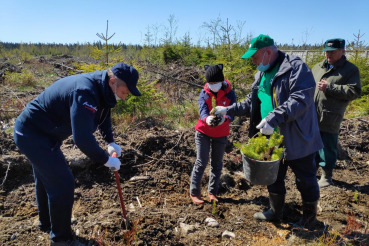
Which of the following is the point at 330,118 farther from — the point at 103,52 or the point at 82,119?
the point at 103,52

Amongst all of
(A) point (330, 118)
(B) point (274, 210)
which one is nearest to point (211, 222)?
(B) point (274, 210)

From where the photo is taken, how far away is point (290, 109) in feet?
7.55

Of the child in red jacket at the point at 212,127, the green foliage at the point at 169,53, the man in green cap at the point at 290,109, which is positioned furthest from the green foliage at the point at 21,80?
the man in green cap at the point at 290,109

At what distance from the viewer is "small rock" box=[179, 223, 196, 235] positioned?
2914mm

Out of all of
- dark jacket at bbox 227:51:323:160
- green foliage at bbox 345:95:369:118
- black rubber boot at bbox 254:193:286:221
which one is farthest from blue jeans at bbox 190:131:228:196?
green foliage at bbox 345:95:369:118

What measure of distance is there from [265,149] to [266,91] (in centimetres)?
67

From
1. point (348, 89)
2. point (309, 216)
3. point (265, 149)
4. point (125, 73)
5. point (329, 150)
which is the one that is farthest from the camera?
point (329, 150)

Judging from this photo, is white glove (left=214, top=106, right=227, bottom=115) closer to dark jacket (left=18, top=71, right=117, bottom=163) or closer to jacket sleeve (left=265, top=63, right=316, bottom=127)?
jacket sleeve (left=265, top=63, right=316, bottom=127)

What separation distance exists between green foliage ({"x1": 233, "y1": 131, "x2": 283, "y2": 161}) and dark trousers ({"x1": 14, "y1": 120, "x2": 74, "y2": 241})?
180cm

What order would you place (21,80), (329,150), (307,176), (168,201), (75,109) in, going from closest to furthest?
(75,109), (307,176), (168,201), (329,150), (21,80)

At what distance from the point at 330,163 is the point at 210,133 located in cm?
216

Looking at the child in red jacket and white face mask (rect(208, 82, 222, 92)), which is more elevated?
white face mask (rect(208, 82, 222, 92))

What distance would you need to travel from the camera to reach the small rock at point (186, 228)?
9.56 feet

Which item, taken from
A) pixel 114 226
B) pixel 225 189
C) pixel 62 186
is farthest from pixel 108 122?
pixel 225 189
